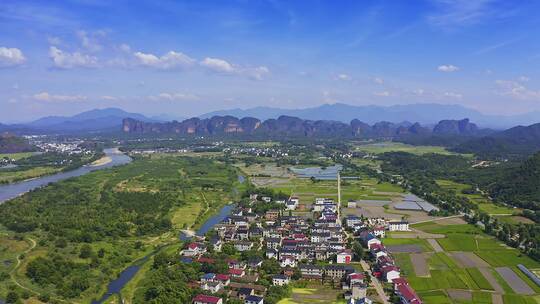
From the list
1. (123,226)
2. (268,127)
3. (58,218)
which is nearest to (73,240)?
(123,226)

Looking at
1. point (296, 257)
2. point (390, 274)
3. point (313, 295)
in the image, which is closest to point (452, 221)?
point (390, 274)

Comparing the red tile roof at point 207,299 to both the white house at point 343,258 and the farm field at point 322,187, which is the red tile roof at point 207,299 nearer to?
the white house at point 343,258

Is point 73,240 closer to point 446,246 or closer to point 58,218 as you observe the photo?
point 58,218

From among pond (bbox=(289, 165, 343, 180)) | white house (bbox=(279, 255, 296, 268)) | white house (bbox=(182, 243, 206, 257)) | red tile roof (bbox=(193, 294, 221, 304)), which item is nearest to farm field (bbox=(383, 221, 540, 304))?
white house (bbox=(279, 255, 296, 268))

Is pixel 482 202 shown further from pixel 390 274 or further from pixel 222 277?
pixel 222 277

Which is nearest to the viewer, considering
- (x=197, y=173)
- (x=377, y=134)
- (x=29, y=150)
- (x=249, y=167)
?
(x=197, y=173)

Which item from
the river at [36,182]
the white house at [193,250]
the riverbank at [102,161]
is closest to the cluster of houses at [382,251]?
the white house at [193,250]

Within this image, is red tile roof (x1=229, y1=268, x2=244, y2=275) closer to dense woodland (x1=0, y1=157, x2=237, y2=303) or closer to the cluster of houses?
dense woodland (x1=0, y1=157, x2=237, y2=303)
